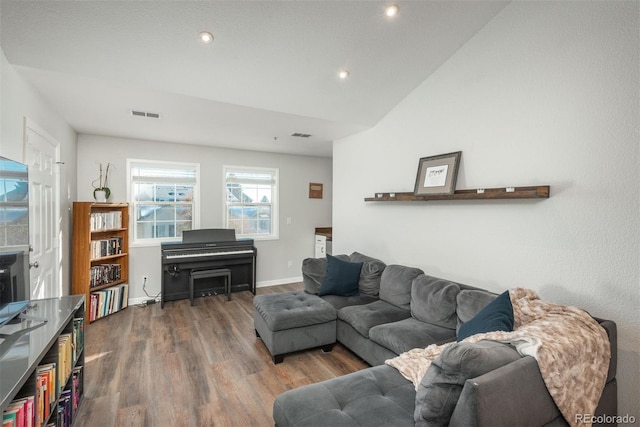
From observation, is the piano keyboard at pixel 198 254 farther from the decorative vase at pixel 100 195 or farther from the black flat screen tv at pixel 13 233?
the black flat screen tv at pixel 13 233

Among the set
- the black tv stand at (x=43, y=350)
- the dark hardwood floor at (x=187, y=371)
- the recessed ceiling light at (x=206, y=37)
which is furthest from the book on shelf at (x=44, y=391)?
the recessed ceiling light at (x=206, y=37)

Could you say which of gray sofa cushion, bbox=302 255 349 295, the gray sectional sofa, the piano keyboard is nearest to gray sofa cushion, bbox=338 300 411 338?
the gray sectional sofa

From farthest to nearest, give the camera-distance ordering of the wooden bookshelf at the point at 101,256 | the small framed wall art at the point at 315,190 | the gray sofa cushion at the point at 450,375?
the small framed wall art at the point at 315,190, the wooden bookshelf at the point at 101,256, the gray sofa cushion at the point at 450,375

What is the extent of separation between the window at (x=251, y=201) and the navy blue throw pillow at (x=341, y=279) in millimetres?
2279

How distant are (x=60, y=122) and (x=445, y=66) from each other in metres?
4.04

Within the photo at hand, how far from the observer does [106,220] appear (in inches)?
153

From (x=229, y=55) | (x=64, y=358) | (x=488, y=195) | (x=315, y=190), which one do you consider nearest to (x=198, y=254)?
(x=315, y=190)

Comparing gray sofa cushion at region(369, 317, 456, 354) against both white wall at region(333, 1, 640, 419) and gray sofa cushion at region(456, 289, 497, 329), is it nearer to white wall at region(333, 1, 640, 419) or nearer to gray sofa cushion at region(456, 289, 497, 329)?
gray sofa cushion at region(456, 289, 497, 329)

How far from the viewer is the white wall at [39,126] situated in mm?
1971

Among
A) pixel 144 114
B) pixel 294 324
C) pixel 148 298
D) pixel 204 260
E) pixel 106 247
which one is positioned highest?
pixel 144 114

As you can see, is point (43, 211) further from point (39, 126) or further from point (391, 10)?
point (391, 10)

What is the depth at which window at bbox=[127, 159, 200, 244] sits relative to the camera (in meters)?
4.41

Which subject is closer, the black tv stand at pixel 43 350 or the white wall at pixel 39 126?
the black tv stand at pixel 43 350

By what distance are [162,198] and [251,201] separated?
4.55 feet
